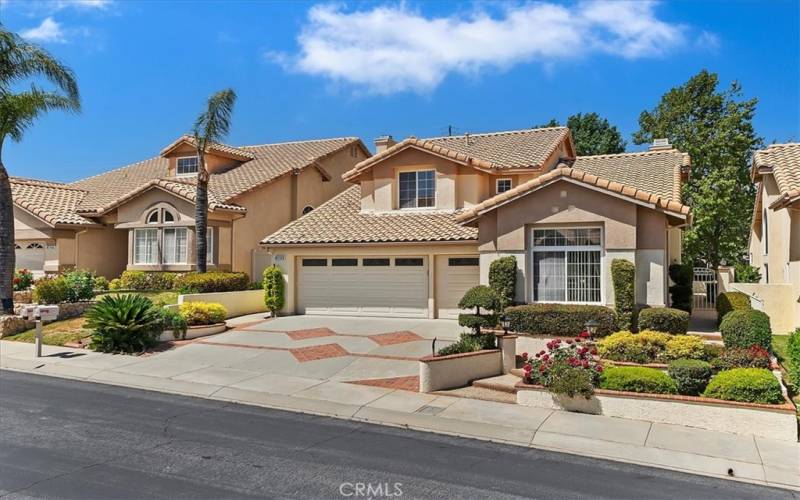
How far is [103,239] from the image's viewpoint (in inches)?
1106

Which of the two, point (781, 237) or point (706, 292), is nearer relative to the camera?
point (781, 237)

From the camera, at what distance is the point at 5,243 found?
19984mm

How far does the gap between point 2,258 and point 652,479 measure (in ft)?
67.9

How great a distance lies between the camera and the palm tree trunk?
1964cm

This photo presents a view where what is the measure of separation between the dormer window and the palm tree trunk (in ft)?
31.6

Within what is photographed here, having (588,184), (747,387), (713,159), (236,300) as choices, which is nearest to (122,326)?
(236,300)

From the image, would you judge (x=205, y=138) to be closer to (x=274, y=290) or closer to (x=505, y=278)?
(x=274, y=290)

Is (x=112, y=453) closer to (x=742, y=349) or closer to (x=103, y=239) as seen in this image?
(x=742, y=349)

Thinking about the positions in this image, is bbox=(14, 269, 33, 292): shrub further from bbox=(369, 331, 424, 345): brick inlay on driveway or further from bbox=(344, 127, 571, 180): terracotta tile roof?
bbox=(369, 331, 424, 345): brick inlay on driveway

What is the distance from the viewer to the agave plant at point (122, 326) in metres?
16.2

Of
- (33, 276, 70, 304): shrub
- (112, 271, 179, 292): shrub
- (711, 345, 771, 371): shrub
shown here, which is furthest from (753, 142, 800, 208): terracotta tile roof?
(33, 276, 70, 304): shrub

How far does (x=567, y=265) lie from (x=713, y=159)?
21.9 meters

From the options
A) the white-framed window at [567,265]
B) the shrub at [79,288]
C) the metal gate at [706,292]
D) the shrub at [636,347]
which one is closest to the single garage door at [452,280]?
the white-framed window at [567,265]

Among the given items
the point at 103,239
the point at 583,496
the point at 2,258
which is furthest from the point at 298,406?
the point at 103,239
